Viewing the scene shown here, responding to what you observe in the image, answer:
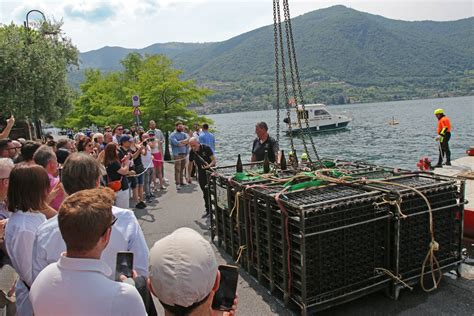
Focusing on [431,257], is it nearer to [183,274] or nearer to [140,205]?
[183,274]

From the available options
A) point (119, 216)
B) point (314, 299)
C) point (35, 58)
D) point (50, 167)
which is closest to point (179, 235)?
point (119, 216)

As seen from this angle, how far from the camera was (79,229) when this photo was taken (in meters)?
2.10

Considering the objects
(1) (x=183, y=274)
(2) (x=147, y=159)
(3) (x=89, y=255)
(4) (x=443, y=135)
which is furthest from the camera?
(4) (x=443, y=135)

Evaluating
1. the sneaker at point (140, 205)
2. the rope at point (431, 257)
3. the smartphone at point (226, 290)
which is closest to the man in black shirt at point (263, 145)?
the rope at point (431, 257)

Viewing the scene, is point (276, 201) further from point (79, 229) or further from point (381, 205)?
point (79, 229)

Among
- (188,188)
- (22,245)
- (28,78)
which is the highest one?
(28,78)

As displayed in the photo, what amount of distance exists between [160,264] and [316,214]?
269 cm

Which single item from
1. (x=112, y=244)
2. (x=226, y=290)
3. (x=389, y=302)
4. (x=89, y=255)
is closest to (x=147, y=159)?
(x=389, y=302)

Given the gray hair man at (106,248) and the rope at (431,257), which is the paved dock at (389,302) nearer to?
the rope at (431,257)

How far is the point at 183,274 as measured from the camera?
1.83m

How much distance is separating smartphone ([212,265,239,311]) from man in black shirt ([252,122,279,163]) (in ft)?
18.1

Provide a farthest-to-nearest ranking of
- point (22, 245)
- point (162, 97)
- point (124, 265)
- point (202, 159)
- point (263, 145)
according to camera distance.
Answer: point (162, 97), point (202, 159), point (263, 145), point (22, 245), point (124, 265)

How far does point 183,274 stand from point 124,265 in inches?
34.0

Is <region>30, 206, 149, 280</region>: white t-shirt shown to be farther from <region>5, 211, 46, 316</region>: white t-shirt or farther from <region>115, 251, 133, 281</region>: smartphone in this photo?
<region>5, 211, 46, 316</region>: white t-shirt
